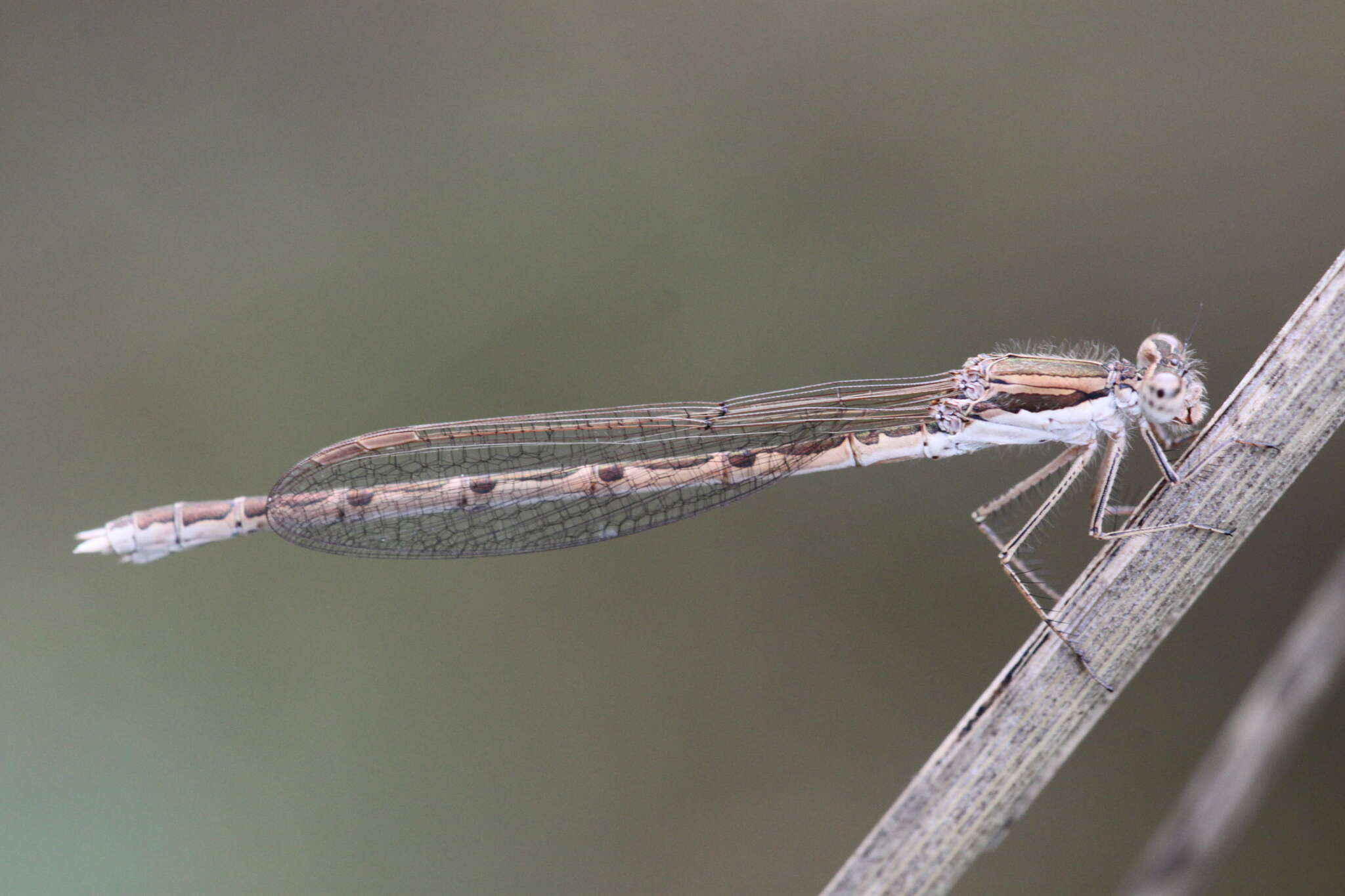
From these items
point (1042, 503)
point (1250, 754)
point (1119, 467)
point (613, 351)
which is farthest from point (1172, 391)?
point (613, 351)

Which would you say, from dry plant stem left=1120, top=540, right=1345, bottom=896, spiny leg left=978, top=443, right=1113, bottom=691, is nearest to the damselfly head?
spiny leg left=978, top=443, right=1113, bottom=691

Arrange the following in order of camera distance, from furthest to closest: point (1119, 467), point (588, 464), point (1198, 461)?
point (588, 464)
point (1119, 467)
point (1198, 461)

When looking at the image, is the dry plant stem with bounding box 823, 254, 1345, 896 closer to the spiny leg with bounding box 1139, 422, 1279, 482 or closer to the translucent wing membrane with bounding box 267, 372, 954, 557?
the spiny leg with bounding box 1139, 422, 1279, 482

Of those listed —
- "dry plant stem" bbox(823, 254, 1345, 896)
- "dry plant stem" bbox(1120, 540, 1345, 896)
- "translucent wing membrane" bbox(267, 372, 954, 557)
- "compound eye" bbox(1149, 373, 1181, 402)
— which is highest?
"translucent wing membrane" bbox(267, 372, 954, 557)

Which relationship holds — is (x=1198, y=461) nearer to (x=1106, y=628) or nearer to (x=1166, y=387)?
(x=1106, y=628)

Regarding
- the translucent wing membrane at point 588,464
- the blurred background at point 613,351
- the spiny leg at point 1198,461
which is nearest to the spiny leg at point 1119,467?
the spiny leg at point 1198,461
